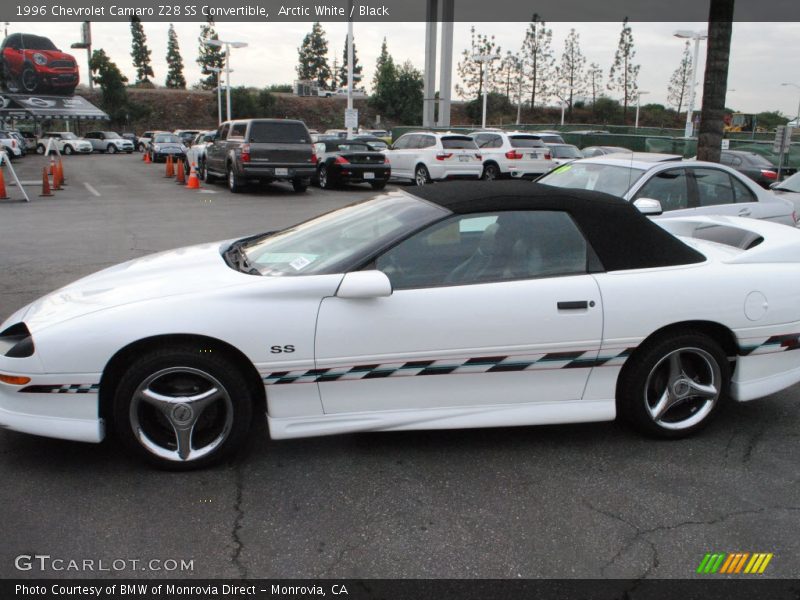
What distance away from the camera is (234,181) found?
715 inches

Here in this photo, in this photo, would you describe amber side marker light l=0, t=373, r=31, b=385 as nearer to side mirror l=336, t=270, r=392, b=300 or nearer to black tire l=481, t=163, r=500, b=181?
side mirror l=336, t=270, r=392, b=300

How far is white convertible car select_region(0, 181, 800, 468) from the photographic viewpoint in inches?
131

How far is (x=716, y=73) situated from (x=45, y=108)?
54428 millimetres

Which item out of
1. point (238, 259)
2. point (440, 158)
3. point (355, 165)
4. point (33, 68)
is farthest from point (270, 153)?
point (33, 68)

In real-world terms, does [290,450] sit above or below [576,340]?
below

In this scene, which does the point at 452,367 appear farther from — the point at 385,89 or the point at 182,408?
the point at 385,89

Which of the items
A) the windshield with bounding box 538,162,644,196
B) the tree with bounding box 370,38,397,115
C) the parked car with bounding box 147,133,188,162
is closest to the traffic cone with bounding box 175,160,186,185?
the parked car with bounding box 147,133,188,162

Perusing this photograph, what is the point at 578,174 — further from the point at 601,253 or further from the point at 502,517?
the point at 502,517

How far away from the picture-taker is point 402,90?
68750 mm

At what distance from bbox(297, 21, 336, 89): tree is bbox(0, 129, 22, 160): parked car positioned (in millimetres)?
81235

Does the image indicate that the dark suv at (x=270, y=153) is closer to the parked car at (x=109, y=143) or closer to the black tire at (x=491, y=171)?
the black tire at (x=491, y=171)
